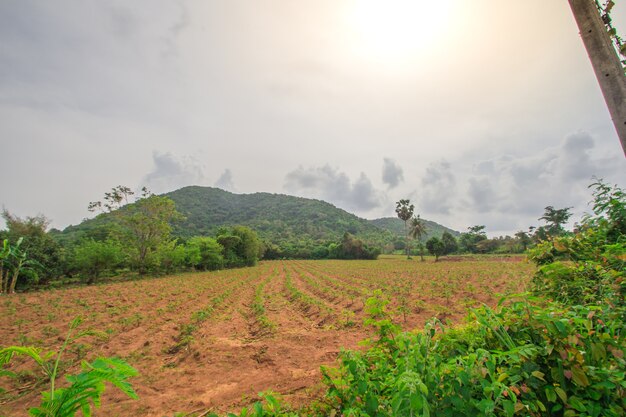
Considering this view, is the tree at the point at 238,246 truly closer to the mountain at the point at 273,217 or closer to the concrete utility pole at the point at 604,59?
the mountain at the point at 273,217

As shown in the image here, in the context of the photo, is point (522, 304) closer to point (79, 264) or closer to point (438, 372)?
point (438, 372)

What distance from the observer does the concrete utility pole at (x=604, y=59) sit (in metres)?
2.06

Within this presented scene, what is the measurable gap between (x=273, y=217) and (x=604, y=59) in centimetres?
15708

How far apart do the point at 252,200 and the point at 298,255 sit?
352 ft

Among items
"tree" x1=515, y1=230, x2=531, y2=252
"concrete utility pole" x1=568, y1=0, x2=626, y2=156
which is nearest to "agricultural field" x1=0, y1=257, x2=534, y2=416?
"concrete utility pole" x1=568, y1=0, x2=626, y2=156

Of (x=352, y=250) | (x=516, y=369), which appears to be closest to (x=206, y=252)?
(x=516, y=369)

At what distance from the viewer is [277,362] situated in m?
5.70

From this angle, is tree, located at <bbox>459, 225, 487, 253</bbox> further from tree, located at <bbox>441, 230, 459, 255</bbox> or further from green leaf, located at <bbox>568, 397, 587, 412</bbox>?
green leaf, located at <bbox>568, 397, 587, 412</bbox>

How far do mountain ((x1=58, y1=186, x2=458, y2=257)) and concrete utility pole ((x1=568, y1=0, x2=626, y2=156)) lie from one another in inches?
3638

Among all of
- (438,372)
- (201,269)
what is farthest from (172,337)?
(201,269)

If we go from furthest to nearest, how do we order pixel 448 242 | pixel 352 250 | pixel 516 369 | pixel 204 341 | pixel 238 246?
pixel 352 250 → pixel 448 242 → pixel 238 246 → pixel 204 341 → pixel 516 369

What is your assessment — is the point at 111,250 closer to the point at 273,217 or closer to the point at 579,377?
the point at 579,377

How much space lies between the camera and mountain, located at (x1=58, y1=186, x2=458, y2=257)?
120 metres

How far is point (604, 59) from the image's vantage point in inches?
84.2
